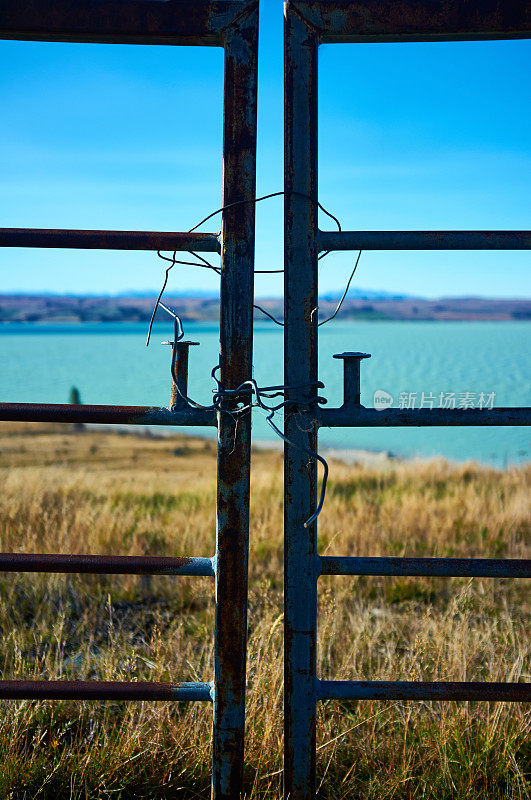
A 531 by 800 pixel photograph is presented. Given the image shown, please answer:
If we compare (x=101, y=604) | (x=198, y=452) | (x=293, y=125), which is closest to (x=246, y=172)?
(x=293, y=125)

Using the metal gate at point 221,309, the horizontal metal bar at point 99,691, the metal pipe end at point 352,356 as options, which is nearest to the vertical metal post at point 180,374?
the metal gate at point 221,309

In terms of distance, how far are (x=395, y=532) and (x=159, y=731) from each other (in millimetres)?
3497

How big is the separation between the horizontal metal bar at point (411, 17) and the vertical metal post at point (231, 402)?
183 millimetres

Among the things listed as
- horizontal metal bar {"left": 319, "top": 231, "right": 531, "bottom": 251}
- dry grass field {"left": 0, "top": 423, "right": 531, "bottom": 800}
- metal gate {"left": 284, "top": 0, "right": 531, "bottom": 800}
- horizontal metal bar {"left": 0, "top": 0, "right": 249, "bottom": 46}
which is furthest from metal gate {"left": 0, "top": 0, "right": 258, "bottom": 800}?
dry grass field {"left": 0, "top": 423, "right": 531, "bottom": 800}

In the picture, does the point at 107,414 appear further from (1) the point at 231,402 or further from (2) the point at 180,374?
(1) the point at 231,402

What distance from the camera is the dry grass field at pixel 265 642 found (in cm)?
193

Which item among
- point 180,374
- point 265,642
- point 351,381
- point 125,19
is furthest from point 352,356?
point 265,642

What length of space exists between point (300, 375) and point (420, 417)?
1.11 ft

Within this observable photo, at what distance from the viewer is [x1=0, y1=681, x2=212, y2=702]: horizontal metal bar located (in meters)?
1.66

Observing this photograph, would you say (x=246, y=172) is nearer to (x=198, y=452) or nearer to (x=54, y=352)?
(x=198, y=452)

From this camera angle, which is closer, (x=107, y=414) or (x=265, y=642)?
(x=107, y=414)

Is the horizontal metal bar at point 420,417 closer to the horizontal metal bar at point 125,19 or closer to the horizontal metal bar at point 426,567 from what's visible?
the horizontal metal bar at point 426,567

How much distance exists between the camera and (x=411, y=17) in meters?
1.63

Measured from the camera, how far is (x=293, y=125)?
164 centimetres
